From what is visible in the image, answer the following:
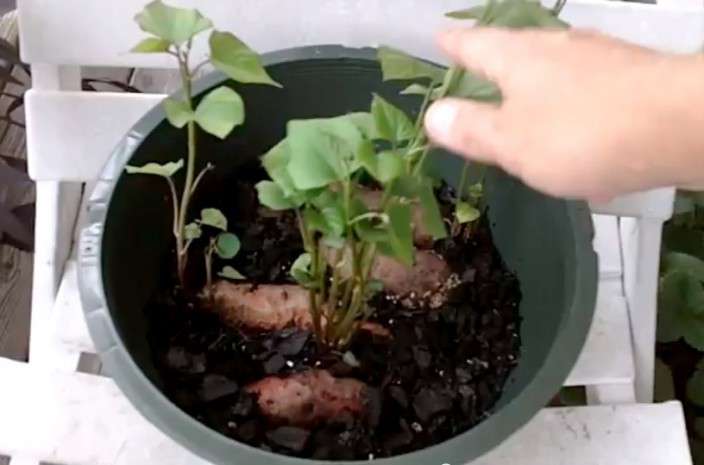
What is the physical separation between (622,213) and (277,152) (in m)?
0.30

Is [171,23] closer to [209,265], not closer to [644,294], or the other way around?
[209,265]

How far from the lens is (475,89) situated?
0.60 m

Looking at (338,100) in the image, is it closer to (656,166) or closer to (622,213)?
(622,213)

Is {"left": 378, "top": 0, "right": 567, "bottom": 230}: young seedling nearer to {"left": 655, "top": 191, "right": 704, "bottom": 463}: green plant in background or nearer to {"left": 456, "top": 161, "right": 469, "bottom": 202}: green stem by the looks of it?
{"left": 456, "top": 161, "right": 469, "bottom": 202}: green stem

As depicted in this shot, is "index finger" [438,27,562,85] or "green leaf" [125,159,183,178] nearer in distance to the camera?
"index finger" [438,27,562,85]

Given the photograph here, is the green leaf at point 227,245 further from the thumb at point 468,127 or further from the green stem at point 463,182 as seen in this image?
the thumb at point 468,127

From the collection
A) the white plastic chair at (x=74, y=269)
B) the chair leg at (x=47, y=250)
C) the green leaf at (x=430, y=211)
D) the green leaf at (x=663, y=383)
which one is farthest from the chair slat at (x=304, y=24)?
the green leaf at (x=663, y=383)

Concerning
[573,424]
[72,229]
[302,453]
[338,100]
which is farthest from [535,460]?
[72,229]

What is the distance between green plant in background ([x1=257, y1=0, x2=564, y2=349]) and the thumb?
0.07 metres

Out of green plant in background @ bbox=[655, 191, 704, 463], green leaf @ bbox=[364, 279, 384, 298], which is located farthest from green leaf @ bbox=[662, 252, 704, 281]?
green leaf @ bbox=[364, 279, 384, 298]

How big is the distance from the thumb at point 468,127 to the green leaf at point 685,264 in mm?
578

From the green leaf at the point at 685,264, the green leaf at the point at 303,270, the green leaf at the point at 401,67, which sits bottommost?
the green leaf at the point at 685,264

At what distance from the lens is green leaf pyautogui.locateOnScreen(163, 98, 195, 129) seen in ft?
2.13

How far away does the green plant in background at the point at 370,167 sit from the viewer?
60 centimetres
